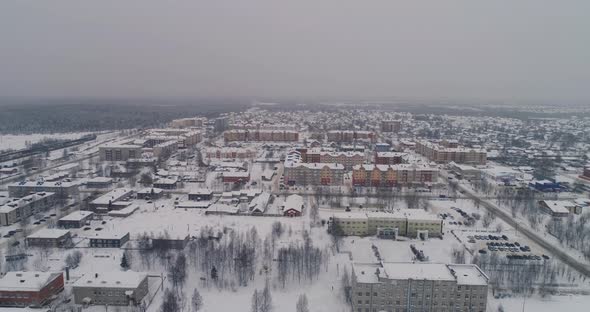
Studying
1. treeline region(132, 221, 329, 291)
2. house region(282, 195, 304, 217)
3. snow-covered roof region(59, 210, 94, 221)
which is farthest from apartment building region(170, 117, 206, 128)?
treeline region(132, 221, 329, 291)

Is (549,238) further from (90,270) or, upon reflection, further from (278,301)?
(90,270)

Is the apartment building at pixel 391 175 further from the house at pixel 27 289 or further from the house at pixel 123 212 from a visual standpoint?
the house at pixel 27 289

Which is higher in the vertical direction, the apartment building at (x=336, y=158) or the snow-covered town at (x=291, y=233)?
the apartment building at (x=336, y=158)

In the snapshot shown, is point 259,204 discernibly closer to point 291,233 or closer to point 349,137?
point 291,233

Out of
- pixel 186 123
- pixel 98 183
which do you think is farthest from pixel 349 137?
pixel 98 183

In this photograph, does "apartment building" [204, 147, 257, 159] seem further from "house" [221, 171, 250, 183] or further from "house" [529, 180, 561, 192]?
"house" [529, 180, 561, 192]

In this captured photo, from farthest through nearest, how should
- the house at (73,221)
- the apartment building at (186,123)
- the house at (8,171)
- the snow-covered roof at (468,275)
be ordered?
the apartment building at (186,123) → the house at (8,171) → the house at (73,221) → the snow-covered roof at (468,275)

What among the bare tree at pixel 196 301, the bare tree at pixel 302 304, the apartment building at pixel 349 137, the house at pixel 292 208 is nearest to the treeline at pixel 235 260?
the bare tree at pixel 196 301
